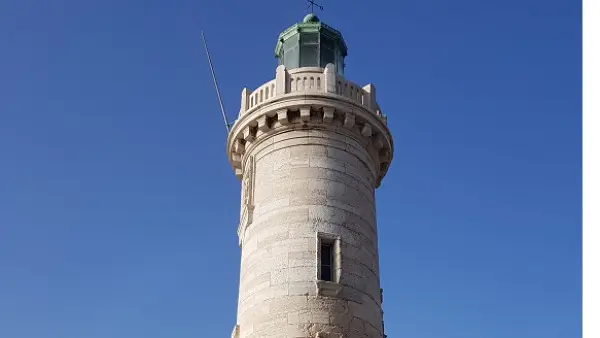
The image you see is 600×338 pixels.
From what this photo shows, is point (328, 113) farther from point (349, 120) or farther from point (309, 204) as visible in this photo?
point (309, 204)

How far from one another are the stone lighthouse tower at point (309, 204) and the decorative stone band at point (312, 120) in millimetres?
22

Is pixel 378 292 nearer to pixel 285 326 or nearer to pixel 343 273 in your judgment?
pixel 343 273

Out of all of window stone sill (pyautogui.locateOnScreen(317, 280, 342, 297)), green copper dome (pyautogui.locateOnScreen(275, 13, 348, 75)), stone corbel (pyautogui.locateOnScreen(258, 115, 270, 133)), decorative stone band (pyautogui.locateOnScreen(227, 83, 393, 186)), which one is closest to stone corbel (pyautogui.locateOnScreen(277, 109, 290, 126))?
decorative stone band (pyautogui.locateOnScreen(227, 83, 393, 186))

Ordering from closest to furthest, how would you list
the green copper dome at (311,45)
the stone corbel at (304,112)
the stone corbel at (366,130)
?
1. the stone corbel at (304,112)
2. the stone corbel at (366,130)
3. the green copper dome at (311,45)

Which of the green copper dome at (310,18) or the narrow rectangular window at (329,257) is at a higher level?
the green copper dome at (310,18)

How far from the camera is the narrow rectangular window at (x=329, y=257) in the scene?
14.1 meters

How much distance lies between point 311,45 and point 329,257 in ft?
20.2

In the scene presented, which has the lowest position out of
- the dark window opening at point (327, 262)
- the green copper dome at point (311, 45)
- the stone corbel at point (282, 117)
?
the dark window opening at point (327, 262)

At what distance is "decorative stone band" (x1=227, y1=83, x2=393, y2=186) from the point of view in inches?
613

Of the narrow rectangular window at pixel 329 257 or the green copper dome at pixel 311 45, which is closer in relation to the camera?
the narrow rectangular window at pixel 329 257

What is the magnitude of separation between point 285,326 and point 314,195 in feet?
9.00

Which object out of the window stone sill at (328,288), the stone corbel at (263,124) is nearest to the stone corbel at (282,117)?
the stone corbel at (263,124)

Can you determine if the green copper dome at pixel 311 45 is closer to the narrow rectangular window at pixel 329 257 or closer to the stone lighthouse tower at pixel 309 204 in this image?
the stone lighthouse tower at pixel 309 204

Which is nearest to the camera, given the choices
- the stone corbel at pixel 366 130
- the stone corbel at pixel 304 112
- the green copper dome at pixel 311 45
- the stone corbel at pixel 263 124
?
the stone corbel at pixel 304 112
